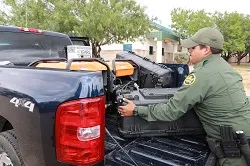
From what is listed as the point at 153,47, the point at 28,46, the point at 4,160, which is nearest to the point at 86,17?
the point at 28,46

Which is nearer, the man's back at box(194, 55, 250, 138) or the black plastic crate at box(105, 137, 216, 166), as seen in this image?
the black plastic crate at box(105, 137, 216, 166)

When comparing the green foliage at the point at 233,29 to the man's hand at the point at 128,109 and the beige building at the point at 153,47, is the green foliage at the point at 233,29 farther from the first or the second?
the man's hand at the point at 128,109

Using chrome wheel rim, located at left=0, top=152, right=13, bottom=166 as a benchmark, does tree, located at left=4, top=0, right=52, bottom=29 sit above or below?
above

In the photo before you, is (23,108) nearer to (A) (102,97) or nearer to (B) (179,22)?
(A) (102,97)

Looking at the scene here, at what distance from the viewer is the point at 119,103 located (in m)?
2.28

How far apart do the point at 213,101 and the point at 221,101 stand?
6 cm

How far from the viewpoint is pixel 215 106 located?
2080 millimetres

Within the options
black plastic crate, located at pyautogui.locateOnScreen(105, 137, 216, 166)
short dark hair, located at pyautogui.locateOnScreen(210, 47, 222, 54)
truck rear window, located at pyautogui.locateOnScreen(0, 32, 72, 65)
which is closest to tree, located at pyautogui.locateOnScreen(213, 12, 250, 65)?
truck rear window, located at pyautogui.locateOnScreen(0, 32, 72, 65)

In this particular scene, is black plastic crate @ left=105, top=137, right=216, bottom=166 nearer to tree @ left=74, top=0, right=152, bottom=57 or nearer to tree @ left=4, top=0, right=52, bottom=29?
tree @ left=74, top=0, right=152, bottom=57

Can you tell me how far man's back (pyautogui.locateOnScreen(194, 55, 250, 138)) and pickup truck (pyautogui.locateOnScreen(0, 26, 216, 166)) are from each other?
29 centimetres

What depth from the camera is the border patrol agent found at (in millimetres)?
2039

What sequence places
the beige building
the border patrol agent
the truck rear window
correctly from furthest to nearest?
the beige building → the truck rear window → the border patrol agent

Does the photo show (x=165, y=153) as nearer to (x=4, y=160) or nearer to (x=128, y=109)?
(x=128, y=109)

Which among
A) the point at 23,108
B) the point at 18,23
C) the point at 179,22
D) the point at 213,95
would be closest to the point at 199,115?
the point at 213,95
